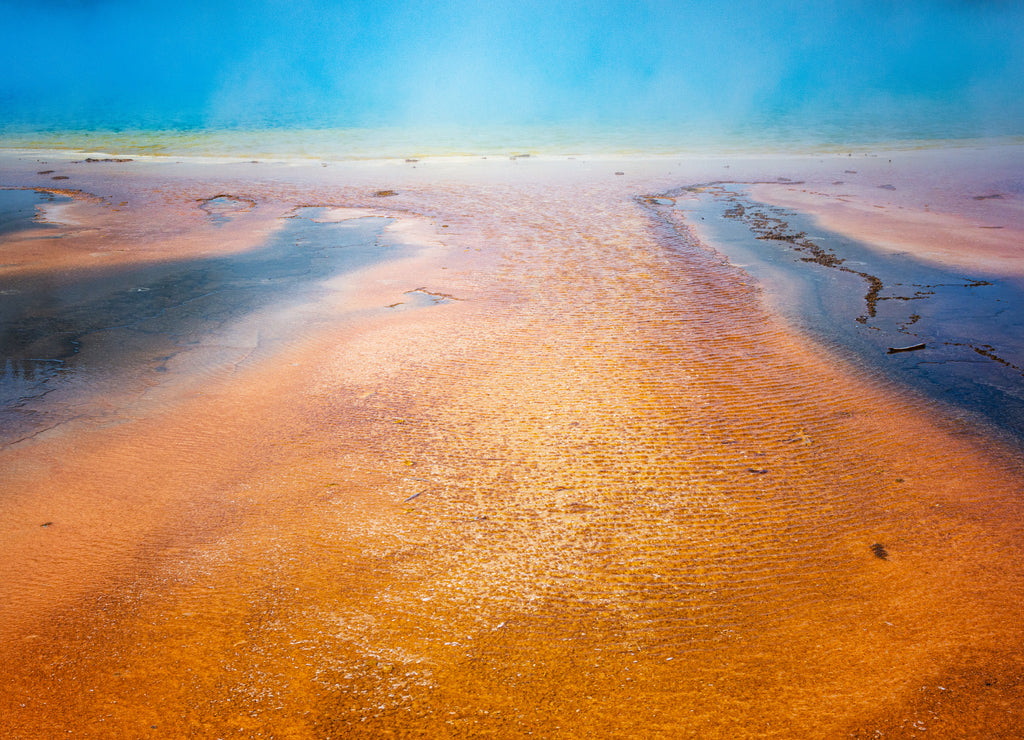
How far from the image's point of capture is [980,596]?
293cm

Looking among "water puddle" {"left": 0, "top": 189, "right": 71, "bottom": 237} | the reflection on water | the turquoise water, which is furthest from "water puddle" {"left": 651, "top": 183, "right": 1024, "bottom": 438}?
the turquoise water

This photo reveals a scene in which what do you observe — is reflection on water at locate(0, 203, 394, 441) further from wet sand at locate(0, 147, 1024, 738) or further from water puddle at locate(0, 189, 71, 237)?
water puddle at locate(0, 189, 71, 237)

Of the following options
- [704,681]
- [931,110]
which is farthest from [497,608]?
[931,110]

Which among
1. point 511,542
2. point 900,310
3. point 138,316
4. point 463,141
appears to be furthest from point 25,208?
point 463,141

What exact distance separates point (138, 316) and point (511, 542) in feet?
17.4

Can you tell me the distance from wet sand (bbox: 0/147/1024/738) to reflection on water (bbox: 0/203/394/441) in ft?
0.53

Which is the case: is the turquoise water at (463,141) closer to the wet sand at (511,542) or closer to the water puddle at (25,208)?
the water puddle at (25,208)

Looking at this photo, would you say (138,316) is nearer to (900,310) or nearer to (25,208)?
(900,310)

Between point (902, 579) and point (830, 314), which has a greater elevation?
point (830, 314)

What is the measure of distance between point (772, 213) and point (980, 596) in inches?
372

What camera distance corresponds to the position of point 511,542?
332cm

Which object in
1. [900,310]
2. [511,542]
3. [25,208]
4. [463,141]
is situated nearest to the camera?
[511,542]

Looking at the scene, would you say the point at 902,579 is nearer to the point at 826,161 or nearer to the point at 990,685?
the point at 990,685

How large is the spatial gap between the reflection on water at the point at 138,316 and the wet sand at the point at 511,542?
0.53ft
